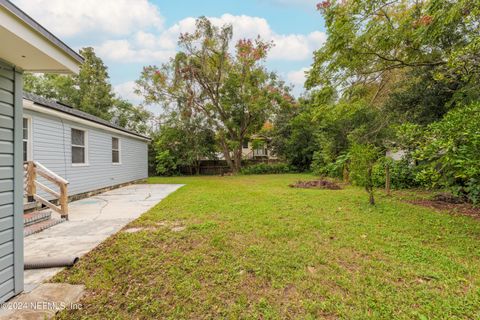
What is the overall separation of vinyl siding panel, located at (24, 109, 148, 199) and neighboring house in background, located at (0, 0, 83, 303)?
14.9 ft

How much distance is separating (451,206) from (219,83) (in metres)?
14.3

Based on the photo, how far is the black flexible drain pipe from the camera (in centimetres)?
269

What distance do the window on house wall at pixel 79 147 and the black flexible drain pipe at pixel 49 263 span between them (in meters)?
5.47

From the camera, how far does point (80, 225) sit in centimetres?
450

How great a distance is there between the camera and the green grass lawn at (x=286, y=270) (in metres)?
1.99

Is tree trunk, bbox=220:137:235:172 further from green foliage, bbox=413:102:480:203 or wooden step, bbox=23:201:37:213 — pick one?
green foliage, bbox=413:102:480:203

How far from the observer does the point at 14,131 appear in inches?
83.8

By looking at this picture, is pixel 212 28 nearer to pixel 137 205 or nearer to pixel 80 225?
pixel 137 205

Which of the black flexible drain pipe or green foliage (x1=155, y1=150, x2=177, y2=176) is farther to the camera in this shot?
green foliage (x1=155, y1=150, x2=177, y2=176)

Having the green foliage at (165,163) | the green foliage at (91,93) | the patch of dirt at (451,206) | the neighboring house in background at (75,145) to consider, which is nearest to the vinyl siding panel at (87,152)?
the neighboring house in background at (75,145)

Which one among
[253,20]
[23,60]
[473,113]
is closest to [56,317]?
[23,60]

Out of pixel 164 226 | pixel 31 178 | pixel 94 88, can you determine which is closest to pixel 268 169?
pixel 164 226

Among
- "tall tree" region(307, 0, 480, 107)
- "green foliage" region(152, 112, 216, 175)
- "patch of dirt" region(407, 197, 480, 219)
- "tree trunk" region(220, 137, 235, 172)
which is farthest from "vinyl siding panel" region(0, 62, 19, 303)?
A: "tree trunk" region(220, 137, 235, 172)

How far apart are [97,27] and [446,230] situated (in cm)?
1441
